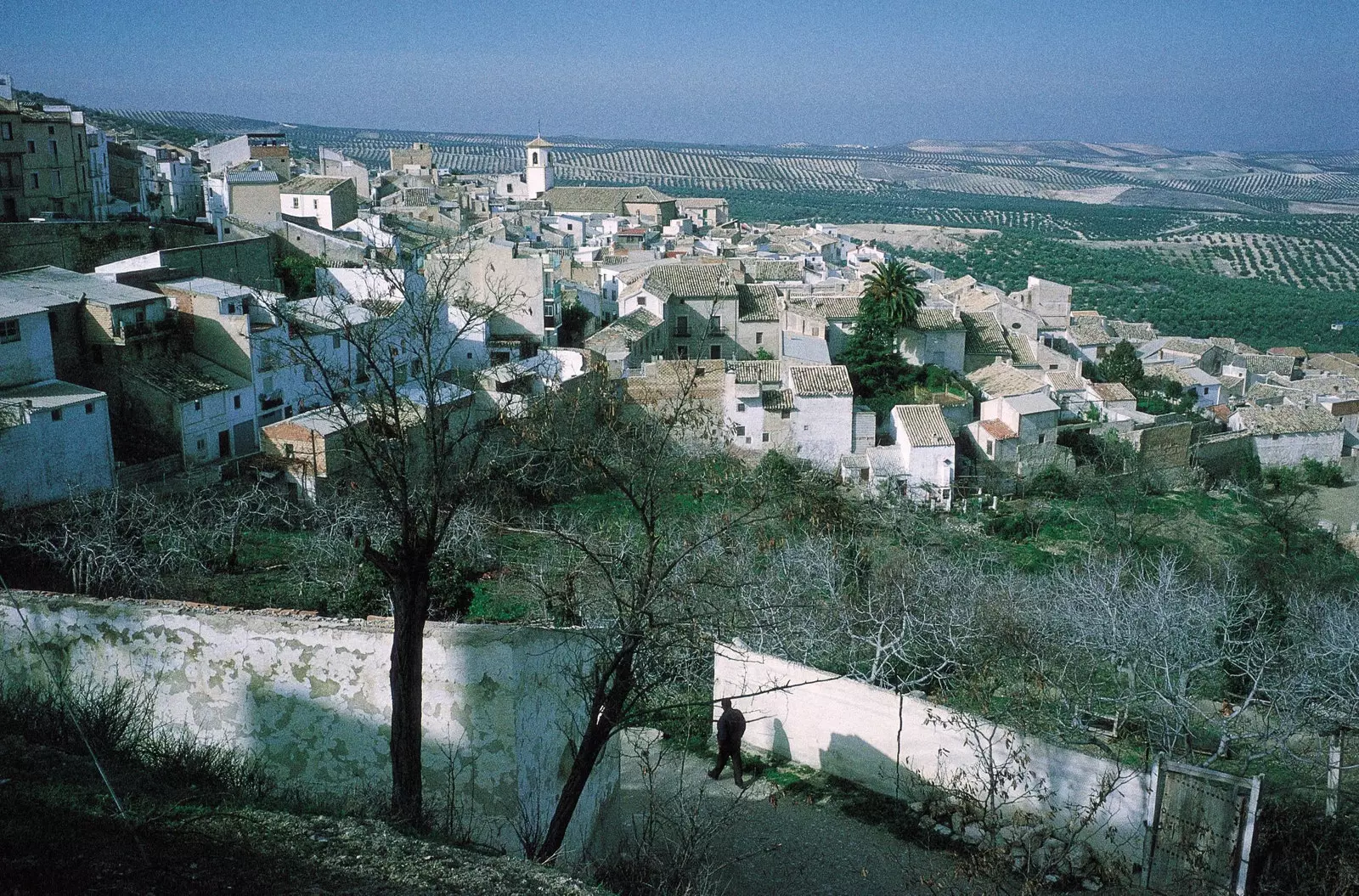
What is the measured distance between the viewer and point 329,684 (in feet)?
21.9

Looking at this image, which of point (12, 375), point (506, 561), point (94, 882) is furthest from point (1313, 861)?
point (12, 375)

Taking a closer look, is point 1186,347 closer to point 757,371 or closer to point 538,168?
point 757,371

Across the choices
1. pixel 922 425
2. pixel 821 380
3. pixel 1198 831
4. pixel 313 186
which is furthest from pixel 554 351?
pixel 1198 831

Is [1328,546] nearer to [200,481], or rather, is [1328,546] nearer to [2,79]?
[200,481]

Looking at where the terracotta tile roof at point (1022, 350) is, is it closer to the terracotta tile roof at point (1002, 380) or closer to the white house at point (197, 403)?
the terracotta tile roof at point (1002, 380)

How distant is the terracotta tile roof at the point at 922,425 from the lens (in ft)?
84.2

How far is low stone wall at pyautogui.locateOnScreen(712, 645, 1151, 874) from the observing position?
7871mm

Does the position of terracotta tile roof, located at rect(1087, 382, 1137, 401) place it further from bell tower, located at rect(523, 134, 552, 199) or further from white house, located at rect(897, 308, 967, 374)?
bell tower, located at rect(523, 134, 552, 199)

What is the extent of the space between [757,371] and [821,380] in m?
1.53

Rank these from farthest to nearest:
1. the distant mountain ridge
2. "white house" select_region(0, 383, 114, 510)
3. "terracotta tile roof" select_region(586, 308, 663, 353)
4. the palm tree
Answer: the distant mountain ridge → the palm tree → "terracotta tile roof" select_region(586, 308, 663, 353) → "white house" select_region(0, 383, 114, 510)

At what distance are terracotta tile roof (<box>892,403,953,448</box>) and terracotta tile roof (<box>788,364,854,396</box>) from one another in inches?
53.2

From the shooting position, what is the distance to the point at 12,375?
18.0 metres

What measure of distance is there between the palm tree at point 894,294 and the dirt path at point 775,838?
2240 centimetres

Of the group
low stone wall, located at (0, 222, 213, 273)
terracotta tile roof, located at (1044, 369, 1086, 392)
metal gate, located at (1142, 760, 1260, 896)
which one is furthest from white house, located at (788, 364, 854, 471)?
metal gate, located at (1142, 760, 1260, 896)
